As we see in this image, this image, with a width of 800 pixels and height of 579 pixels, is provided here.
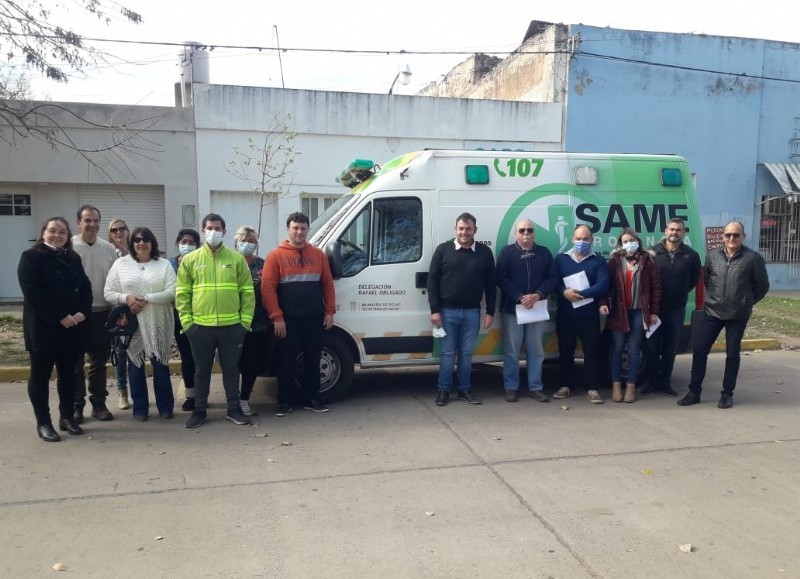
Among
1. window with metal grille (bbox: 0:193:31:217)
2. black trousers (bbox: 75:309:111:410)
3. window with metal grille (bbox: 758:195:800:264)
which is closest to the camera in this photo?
black trousers (bbox: 75:309:111:410)

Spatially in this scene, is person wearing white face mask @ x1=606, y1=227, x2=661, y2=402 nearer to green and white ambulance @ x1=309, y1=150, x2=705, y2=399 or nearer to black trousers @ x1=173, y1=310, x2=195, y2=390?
green and white ambulance @ x1=309, y1=150, x2=705, y2=399

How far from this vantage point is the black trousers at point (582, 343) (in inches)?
261

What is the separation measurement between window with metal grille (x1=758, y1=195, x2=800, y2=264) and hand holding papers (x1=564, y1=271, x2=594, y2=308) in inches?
482

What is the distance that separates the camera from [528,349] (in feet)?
22.1

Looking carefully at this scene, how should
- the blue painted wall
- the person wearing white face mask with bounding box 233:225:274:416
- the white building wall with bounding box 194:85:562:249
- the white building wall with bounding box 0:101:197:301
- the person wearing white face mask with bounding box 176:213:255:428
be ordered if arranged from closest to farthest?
the person wearing white face mask with bounding box 176:213:255:428, the person wearing white face mask with bounding box 233:225:274:416, the white building wall with bounding box 0:101:197:301, the white building wall with bounding box 194:85:562:249, the blue painted wall

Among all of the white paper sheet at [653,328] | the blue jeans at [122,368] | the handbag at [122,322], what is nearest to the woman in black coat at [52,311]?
the handbag at [122,322]

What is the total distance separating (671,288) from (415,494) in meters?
3.85

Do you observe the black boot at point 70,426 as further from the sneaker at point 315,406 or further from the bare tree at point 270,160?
the bare tree at point 270,160

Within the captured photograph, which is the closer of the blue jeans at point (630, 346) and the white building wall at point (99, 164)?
the blue jeans at point (630, 346)

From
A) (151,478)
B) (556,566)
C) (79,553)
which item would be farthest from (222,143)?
(556,566)

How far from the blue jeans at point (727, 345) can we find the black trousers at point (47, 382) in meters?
5.91

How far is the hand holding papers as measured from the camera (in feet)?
21.4

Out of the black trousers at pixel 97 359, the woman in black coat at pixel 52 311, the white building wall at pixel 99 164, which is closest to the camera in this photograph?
the woman in black coat at pixel 52 311

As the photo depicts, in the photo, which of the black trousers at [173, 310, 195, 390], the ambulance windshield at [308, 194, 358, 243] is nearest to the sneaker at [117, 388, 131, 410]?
the black trousers at [173, 310, 195, 390]
